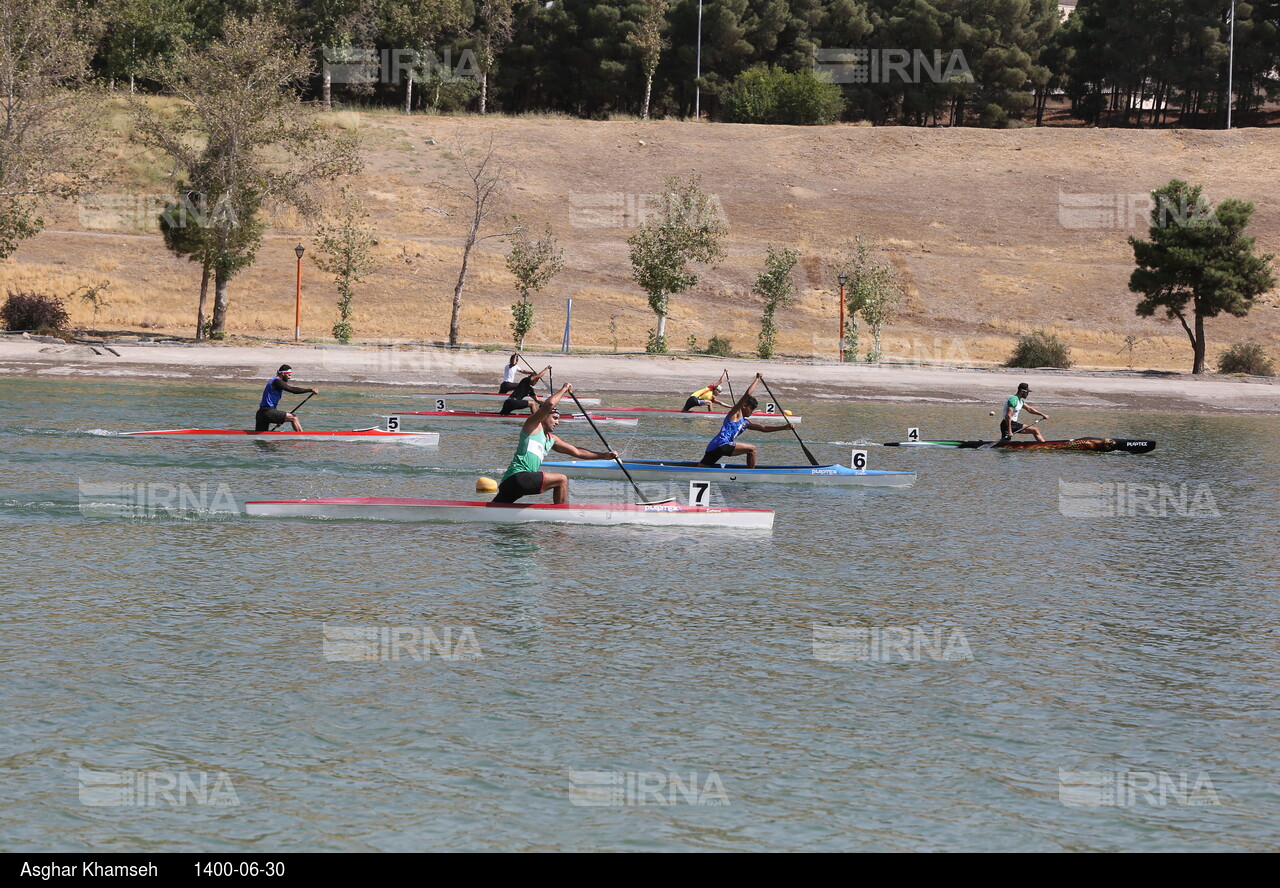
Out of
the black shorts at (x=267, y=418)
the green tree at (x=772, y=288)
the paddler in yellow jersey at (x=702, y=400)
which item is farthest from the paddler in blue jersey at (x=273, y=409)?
the green tree at (x=772, y=288)

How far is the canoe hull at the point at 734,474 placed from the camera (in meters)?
23.8

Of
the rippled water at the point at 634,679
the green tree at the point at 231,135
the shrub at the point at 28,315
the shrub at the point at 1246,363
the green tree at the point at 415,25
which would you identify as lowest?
the rippled water at the point at 634,679

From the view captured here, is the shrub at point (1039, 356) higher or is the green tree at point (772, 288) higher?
the green tree at point (772, 288)

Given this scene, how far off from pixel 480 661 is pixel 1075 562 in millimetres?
9769

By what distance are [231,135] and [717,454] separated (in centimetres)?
3449

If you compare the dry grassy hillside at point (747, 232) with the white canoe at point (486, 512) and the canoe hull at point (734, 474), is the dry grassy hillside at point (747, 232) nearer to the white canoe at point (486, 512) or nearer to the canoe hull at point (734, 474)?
the canoe hull at point (734, 474)

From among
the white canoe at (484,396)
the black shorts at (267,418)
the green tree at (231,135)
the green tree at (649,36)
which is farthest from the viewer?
the green tree at (649,36)

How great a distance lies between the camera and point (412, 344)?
2212 inches

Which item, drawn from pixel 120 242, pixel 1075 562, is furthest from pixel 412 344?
pixel 1075 562

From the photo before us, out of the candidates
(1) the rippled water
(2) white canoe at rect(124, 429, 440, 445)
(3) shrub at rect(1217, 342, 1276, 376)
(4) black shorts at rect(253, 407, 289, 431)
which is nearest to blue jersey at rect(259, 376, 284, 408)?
(4) black shorts at rect(253, 407, 289, 431)

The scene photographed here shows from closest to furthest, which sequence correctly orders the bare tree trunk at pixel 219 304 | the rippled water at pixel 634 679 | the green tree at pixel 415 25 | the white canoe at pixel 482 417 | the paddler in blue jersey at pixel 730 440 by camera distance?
the rippled water at pixel 634 679
the paddler in blue jersey at pixel 730 440
the white canoe at pixel 482 417
the bare tree trunk at pixel 219 304
the green tree at pixel 415 25

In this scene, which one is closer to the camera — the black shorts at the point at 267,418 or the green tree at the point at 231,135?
the black shorts at the point at 267,418

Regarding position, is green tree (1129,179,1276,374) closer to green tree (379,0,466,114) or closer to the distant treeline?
the distant treeline

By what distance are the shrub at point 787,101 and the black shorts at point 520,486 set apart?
94.7 m
